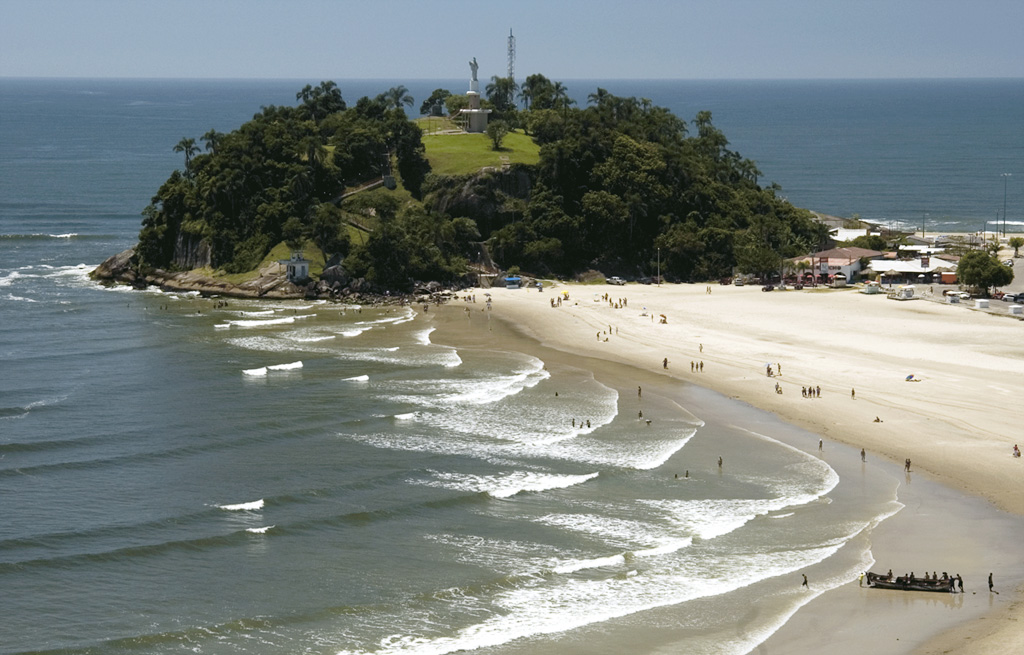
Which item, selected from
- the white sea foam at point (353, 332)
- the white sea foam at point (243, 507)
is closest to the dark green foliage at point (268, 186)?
the white sea foam at point (353, 332)

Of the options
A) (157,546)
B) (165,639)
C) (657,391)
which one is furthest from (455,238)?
(165,639)

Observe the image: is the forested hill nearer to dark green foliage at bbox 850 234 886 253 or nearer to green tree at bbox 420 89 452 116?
dark green foliage at bbox 850 234 886 253

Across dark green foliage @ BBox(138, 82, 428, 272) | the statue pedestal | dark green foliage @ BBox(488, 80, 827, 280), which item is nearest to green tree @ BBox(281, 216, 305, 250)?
dark green foliage @ BBox(138, 82, 428, 272)

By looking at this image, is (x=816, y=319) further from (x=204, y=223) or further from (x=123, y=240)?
(x=123, y=240)

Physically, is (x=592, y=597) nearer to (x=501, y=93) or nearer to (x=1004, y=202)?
(x=501, y=93)

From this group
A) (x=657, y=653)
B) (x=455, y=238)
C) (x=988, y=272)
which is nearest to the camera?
(x=657, y=653)

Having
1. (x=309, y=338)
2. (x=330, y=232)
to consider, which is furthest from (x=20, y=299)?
(x=309, y=338)
